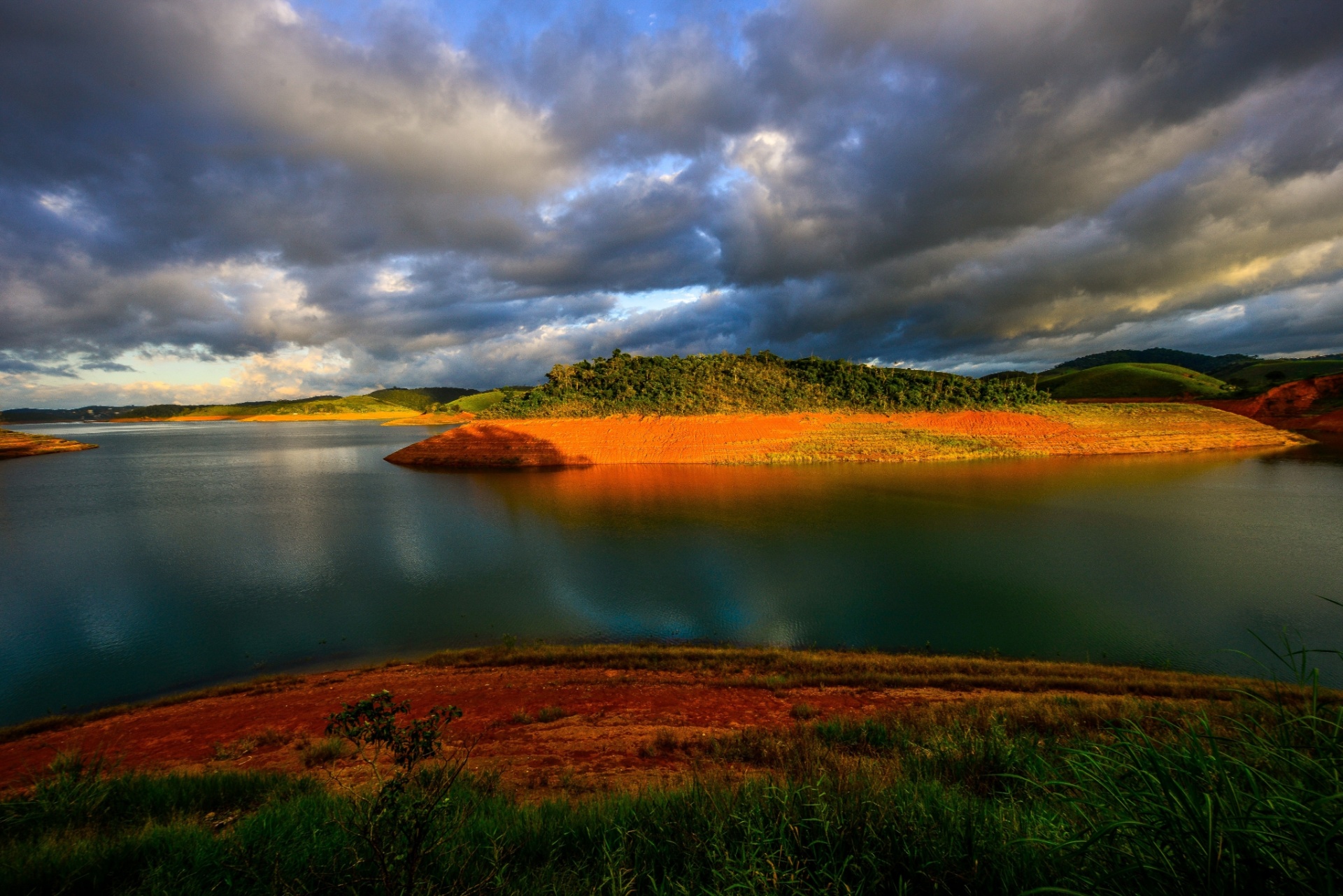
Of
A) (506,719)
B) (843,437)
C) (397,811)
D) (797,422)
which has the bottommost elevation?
(506,719)

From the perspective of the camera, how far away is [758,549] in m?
15.4

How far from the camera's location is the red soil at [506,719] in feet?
20.5

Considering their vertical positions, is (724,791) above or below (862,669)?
above

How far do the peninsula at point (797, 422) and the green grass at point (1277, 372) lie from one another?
40.0 m

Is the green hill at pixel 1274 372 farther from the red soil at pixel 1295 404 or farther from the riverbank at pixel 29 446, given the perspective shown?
the riverbank at pixel 29 446

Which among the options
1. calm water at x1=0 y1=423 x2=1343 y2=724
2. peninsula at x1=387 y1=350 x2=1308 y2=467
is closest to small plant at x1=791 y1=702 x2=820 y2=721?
calm water at x1=0 y1=423 x2=1343 y2=724

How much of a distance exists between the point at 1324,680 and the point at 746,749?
10.4 meters

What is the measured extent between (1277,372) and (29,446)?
153m

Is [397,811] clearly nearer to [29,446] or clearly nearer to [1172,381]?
[29,446]

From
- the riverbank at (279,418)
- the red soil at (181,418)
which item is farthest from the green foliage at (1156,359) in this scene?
the red soil at (181,418)

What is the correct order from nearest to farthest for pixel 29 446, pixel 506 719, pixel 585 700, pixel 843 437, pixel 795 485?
pixel 506 719, pixel 585 700, pixel 795 485, pixel 843 437, pixel 29 446

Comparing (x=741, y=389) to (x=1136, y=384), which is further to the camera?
(x=1136, y=384)

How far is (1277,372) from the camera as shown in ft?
241

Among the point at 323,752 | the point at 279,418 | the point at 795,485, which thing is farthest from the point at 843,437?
the point at 279,418
